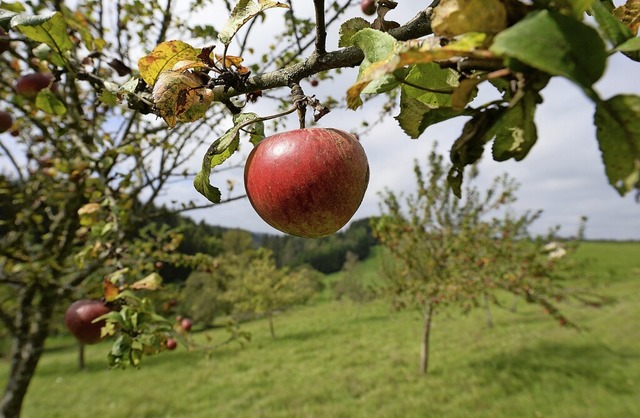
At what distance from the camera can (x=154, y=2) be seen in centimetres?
328

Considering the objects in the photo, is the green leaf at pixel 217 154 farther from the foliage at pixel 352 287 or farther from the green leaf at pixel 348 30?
the foliage at pixel 352 287

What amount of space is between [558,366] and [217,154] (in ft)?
37.1

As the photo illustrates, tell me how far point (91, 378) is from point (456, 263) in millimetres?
12215

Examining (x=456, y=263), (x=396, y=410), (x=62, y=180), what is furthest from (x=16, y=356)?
(x=456, y=263)

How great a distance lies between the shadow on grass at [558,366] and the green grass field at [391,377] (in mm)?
27

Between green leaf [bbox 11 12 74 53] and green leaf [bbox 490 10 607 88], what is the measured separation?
1.17 meters

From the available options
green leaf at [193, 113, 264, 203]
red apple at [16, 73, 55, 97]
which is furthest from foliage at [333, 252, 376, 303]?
green leaf at [193, 113, 264, 203]

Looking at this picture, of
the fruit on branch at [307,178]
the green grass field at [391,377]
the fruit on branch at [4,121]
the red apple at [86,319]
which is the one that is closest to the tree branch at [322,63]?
the fruit on branch at [307,178]

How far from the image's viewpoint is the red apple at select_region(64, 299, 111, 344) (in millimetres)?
1806

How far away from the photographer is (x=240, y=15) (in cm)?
90

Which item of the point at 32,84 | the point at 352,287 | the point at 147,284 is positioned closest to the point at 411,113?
the point at 147,284

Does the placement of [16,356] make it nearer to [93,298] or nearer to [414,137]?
[93,298]

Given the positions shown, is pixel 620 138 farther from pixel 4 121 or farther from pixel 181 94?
pixel 4 121

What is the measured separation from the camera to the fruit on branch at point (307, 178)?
832mm
